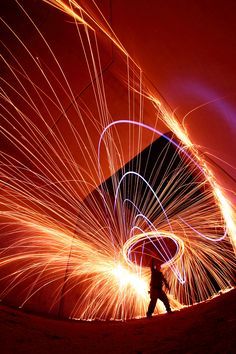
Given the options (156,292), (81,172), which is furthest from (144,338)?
(81,172)

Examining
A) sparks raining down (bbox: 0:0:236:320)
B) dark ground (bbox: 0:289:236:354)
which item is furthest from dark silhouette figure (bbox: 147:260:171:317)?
dark ground (bbox: 0:289:236:354)

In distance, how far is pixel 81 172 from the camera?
31.4ft

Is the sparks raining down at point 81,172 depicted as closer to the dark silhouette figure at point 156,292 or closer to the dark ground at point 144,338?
the dark silhouette figure at point 156,292

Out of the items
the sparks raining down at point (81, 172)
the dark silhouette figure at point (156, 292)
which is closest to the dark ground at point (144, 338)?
the dark silhouette figure at point (156, 292)

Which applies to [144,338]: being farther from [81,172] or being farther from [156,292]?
[81,172]

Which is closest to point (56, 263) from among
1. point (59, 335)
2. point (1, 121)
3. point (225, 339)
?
point (1, 121)

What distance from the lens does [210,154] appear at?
7.30 meters

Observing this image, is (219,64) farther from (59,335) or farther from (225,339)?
(59,335)

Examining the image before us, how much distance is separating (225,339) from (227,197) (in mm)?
5354

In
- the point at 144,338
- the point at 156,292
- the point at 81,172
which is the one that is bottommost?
the point at 144,338

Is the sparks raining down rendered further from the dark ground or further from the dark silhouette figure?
the dark ground

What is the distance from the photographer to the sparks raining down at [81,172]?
7316 millimetres

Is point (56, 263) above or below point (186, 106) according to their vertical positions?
below

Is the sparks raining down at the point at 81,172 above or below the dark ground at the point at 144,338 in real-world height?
above
